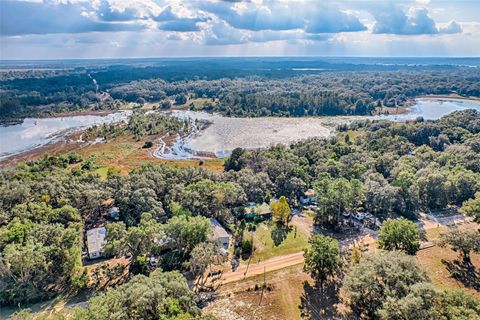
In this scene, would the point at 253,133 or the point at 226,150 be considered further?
the point at 253,133

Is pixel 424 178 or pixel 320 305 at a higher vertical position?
pixel 424 178

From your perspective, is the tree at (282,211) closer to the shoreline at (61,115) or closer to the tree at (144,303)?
the tree at (144,303)

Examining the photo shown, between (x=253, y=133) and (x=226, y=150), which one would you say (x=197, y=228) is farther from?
(x=253, y=133)

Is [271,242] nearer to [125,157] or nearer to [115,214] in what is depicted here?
[115,214]

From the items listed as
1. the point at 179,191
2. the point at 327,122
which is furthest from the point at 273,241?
the point at 327,122

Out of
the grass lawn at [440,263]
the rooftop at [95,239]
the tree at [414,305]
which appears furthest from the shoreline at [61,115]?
the tree at [414,305]

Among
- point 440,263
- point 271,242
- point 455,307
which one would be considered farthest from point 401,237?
point 271,242

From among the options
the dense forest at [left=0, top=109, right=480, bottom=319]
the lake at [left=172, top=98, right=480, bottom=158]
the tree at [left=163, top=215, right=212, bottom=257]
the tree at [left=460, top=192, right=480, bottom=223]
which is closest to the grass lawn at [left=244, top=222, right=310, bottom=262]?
the dense forest at [left=0, top=109, right=480, bottom=319]
